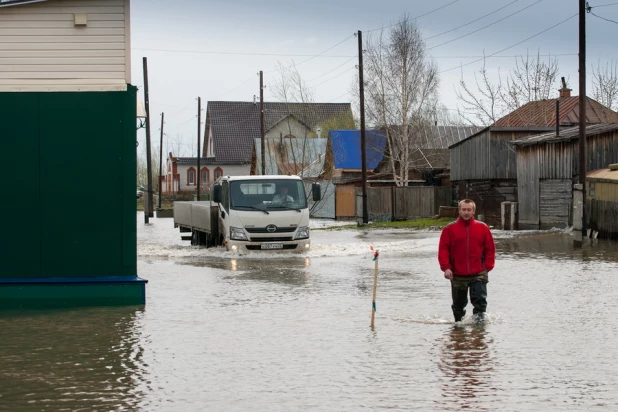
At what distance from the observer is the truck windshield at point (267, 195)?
25406mm

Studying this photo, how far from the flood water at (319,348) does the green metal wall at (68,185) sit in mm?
897

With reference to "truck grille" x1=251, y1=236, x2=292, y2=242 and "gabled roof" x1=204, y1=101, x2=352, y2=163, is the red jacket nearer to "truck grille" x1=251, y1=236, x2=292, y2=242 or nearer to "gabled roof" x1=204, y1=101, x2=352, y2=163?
"truck grille" x1=251, y1=236, x2=292, y2=242

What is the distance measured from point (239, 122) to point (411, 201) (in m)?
47.6

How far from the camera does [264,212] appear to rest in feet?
82.2

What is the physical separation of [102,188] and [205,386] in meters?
6.50

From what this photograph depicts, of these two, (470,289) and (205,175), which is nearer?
(470,289)

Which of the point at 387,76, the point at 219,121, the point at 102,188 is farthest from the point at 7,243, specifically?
the point at 219,121

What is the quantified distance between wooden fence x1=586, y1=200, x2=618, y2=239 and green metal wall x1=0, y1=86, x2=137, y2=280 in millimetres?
19388

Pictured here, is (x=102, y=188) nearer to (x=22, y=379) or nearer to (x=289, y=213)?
(x=22, y=379)

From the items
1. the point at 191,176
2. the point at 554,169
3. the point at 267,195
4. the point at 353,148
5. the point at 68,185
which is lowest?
the point at 267,195

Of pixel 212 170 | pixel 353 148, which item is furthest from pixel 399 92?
pixel 212 170

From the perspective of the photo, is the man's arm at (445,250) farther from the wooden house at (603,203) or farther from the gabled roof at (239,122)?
the gabled roof at (239,122)

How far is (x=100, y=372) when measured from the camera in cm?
940

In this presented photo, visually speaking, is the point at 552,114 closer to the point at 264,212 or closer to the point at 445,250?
the point at 264,212
